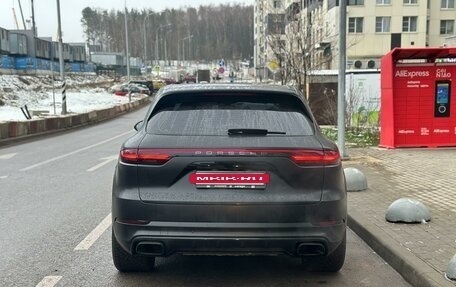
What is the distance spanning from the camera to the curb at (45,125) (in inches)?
735

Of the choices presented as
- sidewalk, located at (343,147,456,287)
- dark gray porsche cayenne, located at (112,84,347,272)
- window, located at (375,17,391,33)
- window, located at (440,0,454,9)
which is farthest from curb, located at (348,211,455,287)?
window, located at (440,0,454,9)

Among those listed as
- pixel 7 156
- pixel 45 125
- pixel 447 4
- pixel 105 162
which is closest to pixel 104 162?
pixel 105 162

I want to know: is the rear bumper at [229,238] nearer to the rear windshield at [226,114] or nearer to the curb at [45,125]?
the rear windshield at [226,114]

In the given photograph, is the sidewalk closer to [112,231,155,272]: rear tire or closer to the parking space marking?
[112,231,155,272]: rear tire

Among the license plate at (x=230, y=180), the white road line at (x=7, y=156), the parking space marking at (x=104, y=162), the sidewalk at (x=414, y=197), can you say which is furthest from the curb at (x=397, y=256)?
the white road line at (x=7, y=156)

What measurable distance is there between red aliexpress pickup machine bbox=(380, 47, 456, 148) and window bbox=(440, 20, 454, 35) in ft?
199

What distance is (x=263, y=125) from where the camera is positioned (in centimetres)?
423

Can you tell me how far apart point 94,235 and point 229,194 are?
9.05 ft

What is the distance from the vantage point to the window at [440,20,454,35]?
67438 millimetres

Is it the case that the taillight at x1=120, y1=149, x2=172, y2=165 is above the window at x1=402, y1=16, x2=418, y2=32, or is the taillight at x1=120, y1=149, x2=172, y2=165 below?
below

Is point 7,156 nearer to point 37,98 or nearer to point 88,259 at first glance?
point 88,259

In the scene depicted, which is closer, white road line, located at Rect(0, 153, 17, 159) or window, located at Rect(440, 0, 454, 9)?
white road line, located at Rect(0, 153, 17, 159)

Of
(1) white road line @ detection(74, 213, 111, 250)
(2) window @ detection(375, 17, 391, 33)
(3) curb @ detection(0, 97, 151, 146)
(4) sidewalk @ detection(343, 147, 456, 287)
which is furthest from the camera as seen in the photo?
(2) window @ detection(375, 17, 391, 33)

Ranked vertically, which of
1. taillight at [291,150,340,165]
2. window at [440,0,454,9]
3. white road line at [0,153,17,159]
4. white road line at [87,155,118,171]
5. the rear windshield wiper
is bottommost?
white road line at [0,153,17,159]
